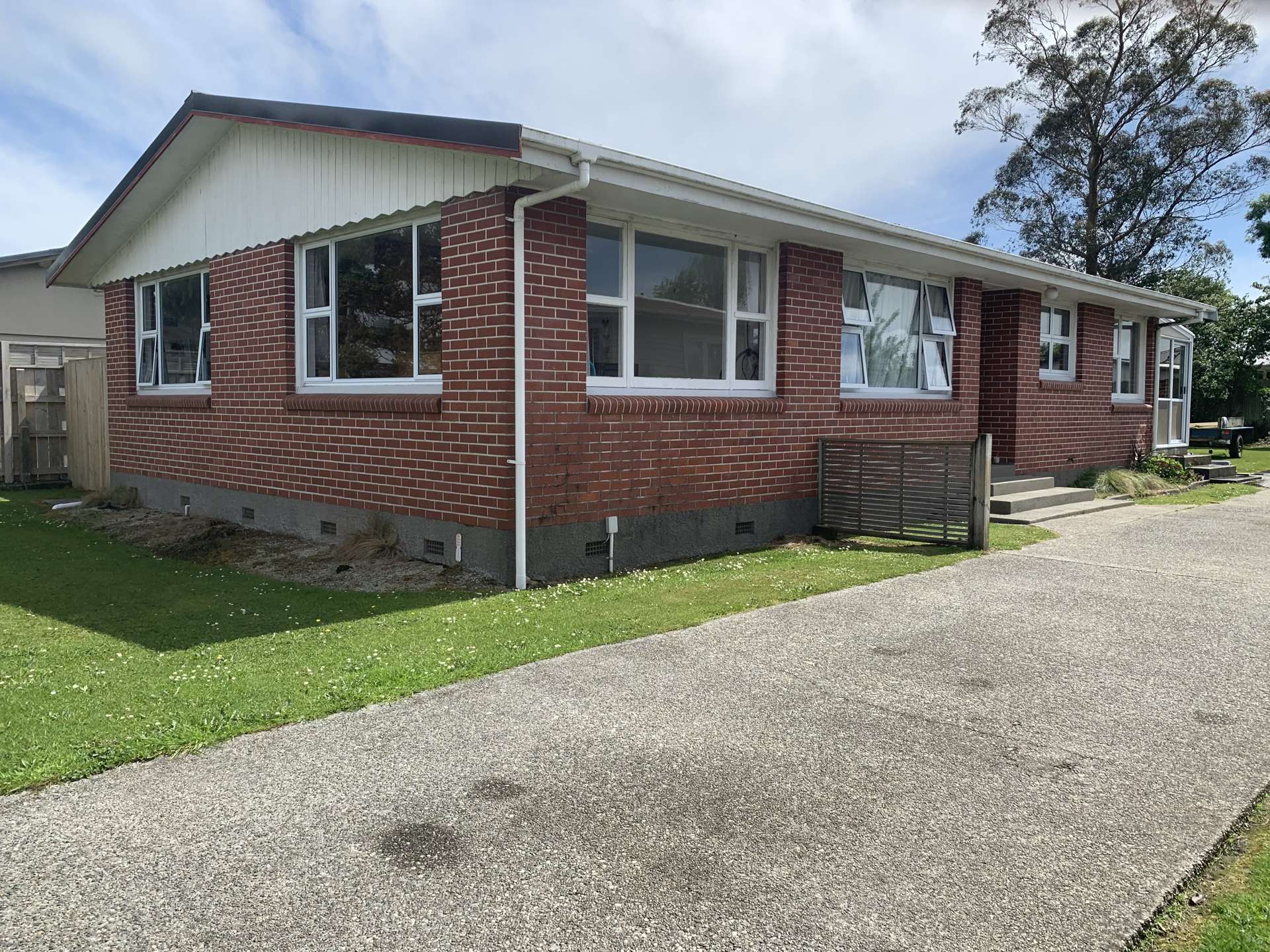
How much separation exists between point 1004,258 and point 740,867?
10730mm

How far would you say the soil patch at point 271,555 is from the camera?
760cm

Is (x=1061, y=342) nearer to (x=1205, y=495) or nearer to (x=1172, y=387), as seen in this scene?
(x=1205, y=495)

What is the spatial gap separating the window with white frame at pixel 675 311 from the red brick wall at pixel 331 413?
1.05 metres

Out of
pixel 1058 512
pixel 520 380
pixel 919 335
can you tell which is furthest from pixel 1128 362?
pixel 520 380

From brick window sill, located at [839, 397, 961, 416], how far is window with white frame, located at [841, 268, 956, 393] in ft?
0.73

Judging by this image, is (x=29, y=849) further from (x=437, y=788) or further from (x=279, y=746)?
(x=437, y=788)

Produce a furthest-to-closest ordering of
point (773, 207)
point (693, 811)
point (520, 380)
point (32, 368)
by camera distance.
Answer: point (32, 368) → point (773, 207) → point (520, 380) → point (693, 811)

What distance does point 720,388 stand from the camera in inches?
366

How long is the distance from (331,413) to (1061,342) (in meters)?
11.5

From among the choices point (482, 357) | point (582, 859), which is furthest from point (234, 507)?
point (582, 859)

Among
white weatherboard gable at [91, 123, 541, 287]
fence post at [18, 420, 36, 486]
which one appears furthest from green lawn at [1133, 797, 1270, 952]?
fence post at [18, 420, 36, 486]

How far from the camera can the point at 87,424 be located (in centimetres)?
1494

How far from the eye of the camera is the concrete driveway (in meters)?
2.62

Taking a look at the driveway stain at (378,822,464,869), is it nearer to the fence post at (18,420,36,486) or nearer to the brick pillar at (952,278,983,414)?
the brick pillar at (952,278,983,414)
